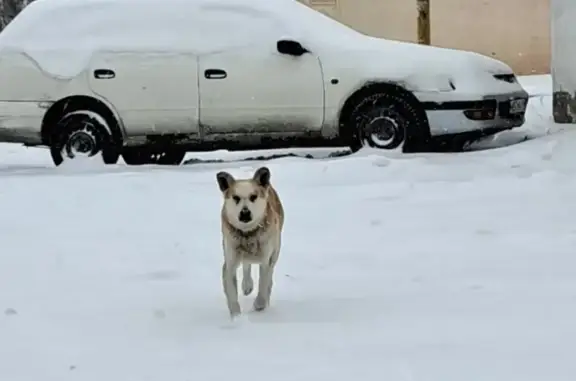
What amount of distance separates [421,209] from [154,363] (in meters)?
3.69

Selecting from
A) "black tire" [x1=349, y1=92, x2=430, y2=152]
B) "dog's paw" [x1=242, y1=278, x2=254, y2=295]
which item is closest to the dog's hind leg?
"dog's paw" [x1=242, y1=278, x2=254, y2=295]

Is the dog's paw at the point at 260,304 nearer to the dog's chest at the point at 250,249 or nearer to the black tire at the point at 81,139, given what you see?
the dog's chest at the point at 250,249

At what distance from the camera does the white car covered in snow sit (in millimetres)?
9836

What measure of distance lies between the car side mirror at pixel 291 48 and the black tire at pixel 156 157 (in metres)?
1.40

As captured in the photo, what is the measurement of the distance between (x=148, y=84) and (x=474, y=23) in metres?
13.8

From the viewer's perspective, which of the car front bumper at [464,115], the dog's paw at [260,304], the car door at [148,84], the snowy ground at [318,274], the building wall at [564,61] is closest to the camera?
the snowy ground at [318,274]

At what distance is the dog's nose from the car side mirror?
16.9 ft

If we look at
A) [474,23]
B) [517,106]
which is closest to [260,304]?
[517,106]

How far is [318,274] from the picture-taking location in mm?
5840

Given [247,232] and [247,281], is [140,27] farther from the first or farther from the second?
[247,232]

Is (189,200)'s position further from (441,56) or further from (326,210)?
(441,56)

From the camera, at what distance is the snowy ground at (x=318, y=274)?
13.8ft

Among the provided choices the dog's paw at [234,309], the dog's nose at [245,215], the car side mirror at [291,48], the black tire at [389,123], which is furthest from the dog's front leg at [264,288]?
the car side mirror at [291,48]

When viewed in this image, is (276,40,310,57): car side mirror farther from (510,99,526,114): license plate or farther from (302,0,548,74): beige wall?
(302,0,548,74): beige wall
